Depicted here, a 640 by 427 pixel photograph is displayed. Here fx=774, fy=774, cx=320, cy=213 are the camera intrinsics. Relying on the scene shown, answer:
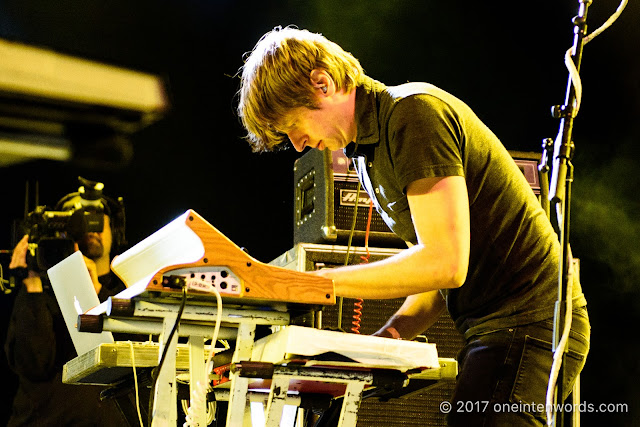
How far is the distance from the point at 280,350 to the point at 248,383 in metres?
0.23

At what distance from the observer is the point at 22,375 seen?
3.62m

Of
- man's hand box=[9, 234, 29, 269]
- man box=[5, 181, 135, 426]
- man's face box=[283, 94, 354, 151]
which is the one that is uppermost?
man's face box=[283, 94, 354, 151]

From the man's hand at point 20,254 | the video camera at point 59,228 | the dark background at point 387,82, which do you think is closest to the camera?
the video camera at point 59,228

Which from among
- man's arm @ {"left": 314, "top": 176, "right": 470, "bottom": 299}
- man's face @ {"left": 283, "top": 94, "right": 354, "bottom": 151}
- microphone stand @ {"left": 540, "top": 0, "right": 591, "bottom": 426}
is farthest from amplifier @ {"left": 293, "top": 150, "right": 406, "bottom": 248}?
microphone stand @ {"left": 540, "top": 0, "right": 591, "bottom": 426}

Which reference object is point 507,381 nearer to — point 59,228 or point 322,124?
point 322,124

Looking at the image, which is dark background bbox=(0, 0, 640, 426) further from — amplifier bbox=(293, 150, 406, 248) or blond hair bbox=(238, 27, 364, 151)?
blond hair bbox=(238, 27, 364, 151)

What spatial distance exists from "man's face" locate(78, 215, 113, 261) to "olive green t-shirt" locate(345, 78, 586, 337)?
2.50 metres

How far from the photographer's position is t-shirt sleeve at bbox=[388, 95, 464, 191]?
163 cm

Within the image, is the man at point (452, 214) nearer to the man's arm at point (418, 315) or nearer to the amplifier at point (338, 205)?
the man's arm at point (418, 315)

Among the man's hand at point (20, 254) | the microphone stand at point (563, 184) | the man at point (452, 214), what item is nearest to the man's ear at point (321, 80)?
the man at point (452, 214)

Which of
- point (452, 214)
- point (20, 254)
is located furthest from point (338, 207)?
point (20, 254)

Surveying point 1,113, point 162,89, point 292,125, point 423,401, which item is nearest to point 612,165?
point 423,401

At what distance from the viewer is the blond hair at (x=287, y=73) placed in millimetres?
1831

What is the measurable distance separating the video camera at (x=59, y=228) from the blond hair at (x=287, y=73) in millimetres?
2190
